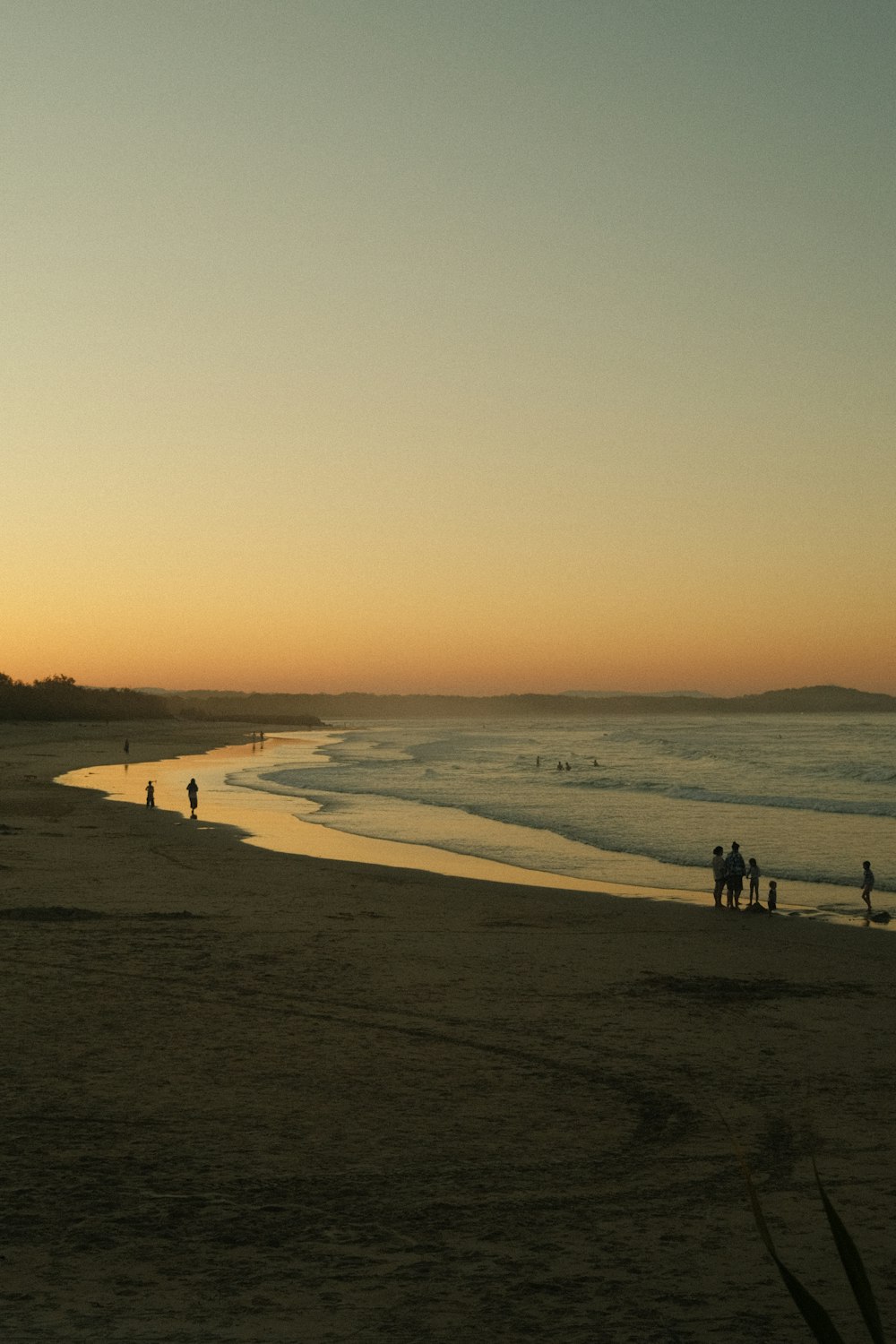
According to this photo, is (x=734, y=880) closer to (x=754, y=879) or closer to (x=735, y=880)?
(x=735, y=880)

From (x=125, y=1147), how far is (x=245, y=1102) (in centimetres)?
131

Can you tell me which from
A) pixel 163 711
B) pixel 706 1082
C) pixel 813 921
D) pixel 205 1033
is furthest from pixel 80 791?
pixel 163 711

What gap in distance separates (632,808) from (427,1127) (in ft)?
112

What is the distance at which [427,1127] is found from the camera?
30.3 feet

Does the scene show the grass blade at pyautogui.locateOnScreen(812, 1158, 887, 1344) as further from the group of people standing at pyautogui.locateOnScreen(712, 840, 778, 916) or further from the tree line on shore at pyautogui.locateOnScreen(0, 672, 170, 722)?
the tree line on shore at pyautogui.locateOnScreen(0, 672, 170, 722)

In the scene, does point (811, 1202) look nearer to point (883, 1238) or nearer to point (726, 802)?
point (883, 1238)

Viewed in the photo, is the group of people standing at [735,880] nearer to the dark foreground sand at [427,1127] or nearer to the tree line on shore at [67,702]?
the dark foreground sand at [427,1127]

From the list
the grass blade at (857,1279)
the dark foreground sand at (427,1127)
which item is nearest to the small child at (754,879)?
the dark foreground sand at (427,1127)

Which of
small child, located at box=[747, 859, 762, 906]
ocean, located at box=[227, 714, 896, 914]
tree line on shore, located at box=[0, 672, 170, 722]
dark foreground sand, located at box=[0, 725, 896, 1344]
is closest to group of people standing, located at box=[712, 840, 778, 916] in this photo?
small child, located at box=[747, 859, 762, 906]

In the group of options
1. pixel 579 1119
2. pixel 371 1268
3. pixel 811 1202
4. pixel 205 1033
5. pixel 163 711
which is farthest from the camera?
pixel 163 711

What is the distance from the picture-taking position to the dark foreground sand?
21.3 feet

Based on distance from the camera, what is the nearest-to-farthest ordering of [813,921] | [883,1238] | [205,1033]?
[883,1238], [205,1033], [813,921]

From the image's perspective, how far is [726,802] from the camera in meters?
44.4

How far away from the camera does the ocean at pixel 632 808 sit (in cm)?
2775
